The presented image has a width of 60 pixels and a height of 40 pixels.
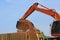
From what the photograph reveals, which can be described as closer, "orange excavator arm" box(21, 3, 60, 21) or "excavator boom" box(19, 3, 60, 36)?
"excavator boom" box(19, 3, 60, 36)

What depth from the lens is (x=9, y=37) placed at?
19.2m

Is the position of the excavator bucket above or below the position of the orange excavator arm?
below

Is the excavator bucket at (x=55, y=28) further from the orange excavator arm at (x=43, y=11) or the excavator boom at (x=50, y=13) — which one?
the orange excavator arm at (x=43, y=11)

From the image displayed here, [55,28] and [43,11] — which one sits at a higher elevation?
[43,11]

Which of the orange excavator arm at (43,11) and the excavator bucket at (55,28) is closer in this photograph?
the excavator bucket at (55,28)

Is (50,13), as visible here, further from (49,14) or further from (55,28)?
(55,28)

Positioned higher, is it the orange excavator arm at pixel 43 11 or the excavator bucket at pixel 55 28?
the orange excavator arm at pixel 43 11

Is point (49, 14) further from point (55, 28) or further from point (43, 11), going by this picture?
point (55, 28)

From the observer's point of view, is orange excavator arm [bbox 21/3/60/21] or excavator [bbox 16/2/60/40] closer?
excavator [bbox 16/2/60/40]

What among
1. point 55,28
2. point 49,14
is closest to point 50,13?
point 49,14

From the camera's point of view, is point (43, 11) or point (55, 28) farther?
point (43, 11)

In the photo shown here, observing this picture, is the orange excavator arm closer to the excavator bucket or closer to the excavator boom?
the excavator boom

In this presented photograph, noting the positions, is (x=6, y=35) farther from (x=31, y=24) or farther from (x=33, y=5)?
(x=33, y=5)

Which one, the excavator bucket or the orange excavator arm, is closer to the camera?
the excavator bucket
